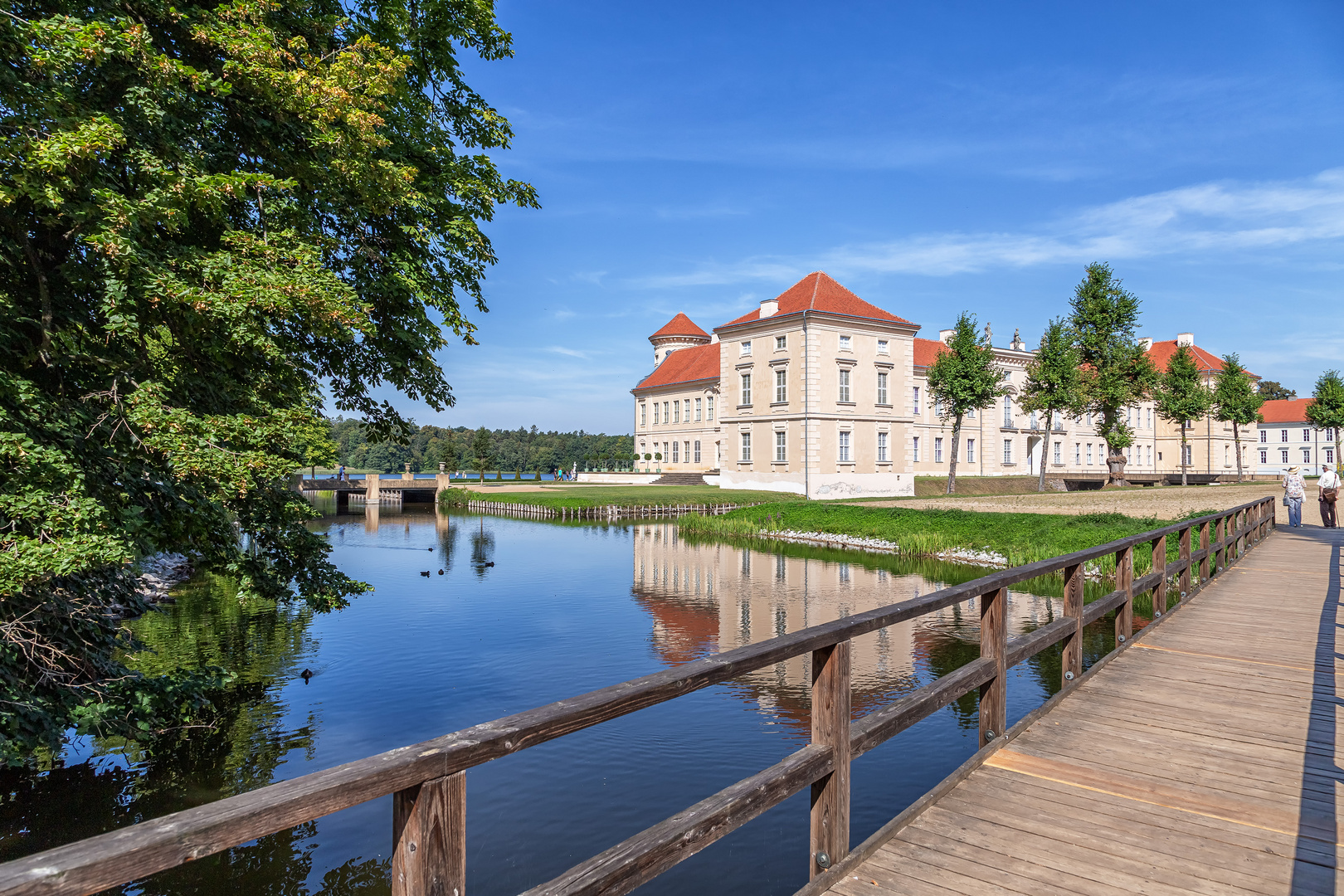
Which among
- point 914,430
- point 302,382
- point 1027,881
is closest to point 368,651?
point 302,382

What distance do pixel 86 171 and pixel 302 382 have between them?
4.24 meters

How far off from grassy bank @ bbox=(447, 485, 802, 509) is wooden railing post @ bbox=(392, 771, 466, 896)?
39.7 m

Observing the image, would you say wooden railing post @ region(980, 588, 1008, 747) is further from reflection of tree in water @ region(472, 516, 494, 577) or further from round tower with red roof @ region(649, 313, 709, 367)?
round tower with red roof @ region(649, 313, 709, 367)

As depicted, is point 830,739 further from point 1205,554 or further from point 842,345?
point 842,345

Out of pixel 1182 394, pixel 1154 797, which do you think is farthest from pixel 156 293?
pixel 1182 394

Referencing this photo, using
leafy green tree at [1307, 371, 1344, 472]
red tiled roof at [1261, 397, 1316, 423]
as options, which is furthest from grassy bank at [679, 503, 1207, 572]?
red tiled roof at [1261, 397, 1316, 423]

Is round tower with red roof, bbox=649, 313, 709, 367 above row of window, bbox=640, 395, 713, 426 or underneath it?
above

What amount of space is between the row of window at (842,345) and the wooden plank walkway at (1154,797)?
41009mm

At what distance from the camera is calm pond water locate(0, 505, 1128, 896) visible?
7324 mm

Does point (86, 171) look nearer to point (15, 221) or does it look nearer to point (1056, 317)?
point (15, 221)

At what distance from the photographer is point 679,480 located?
58.2 m

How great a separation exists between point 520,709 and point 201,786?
12.6 ft

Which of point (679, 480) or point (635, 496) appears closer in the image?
point (635, 496)

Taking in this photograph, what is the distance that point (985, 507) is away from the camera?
33938mm
